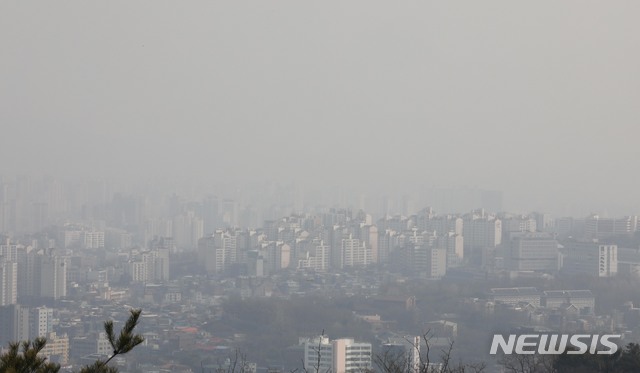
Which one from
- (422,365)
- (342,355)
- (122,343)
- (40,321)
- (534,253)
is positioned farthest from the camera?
(534,253)

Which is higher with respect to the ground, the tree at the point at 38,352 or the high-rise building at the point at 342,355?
the tree at the point at 38,352

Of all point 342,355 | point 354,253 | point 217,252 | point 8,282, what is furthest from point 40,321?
point 354,253

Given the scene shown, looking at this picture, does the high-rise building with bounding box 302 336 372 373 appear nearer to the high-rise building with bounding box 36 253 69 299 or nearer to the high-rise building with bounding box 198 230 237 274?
the high-rise building with bounding box 36 253 69 299

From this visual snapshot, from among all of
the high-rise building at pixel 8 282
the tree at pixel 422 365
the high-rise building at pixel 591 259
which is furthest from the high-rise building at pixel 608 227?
the tree at pixel 422 365

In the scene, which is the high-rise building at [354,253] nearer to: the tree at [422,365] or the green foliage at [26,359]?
the tree at [422,365]

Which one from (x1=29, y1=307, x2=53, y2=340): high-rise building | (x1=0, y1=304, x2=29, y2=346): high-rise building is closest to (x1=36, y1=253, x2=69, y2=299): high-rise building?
(x1=29, y1=307, x2=53, y2=340): high-rise building

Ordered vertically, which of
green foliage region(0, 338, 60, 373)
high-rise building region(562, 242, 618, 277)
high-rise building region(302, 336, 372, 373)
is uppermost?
green foliage region(0, 338, 60, 373)

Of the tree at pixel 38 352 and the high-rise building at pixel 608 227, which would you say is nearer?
the tree at pixel 38 352

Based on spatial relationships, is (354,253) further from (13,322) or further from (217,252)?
(13,322)
